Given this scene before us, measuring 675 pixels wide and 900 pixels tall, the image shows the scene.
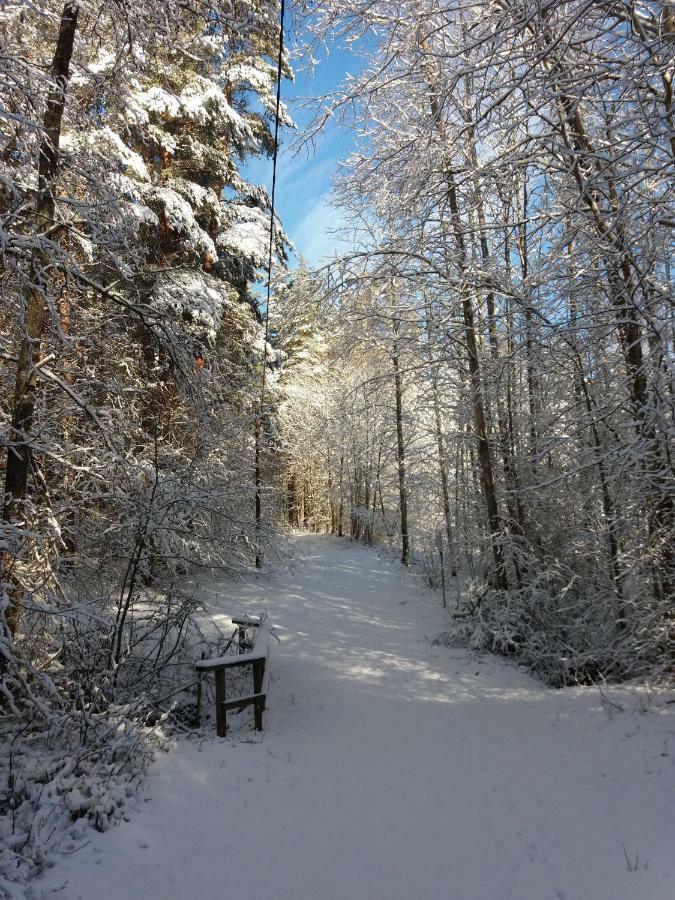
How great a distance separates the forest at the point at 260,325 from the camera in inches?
Answer: 153

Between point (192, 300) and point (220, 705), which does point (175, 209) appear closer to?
point (192, 300)

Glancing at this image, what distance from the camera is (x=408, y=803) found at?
13.0ft

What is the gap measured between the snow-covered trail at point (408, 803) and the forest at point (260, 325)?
576 mm

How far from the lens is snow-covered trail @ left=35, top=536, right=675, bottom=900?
118 inches

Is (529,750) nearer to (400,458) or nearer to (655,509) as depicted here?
(655,509)

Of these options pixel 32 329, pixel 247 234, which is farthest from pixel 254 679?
pixel 247 234

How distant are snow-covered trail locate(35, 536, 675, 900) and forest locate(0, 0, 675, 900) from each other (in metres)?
0.58

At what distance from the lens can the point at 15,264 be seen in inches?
125

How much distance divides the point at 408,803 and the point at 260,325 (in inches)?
430

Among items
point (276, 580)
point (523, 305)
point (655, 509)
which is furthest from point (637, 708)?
point (276, 580)

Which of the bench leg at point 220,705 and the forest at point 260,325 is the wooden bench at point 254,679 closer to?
the bench leg at point 220,705

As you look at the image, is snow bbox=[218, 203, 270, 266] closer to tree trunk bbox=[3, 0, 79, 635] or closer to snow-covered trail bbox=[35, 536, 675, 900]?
tree trunk bbox=[3, 0, 79, 635]

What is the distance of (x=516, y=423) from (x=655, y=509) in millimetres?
5242

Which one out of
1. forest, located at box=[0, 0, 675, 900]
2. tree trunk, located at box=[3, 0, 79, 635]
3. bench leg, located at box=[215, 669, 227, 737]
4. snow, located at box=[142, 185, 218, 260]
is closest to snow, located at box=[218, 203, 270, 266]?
forest, located at box=[0, 0, 675, 900]
